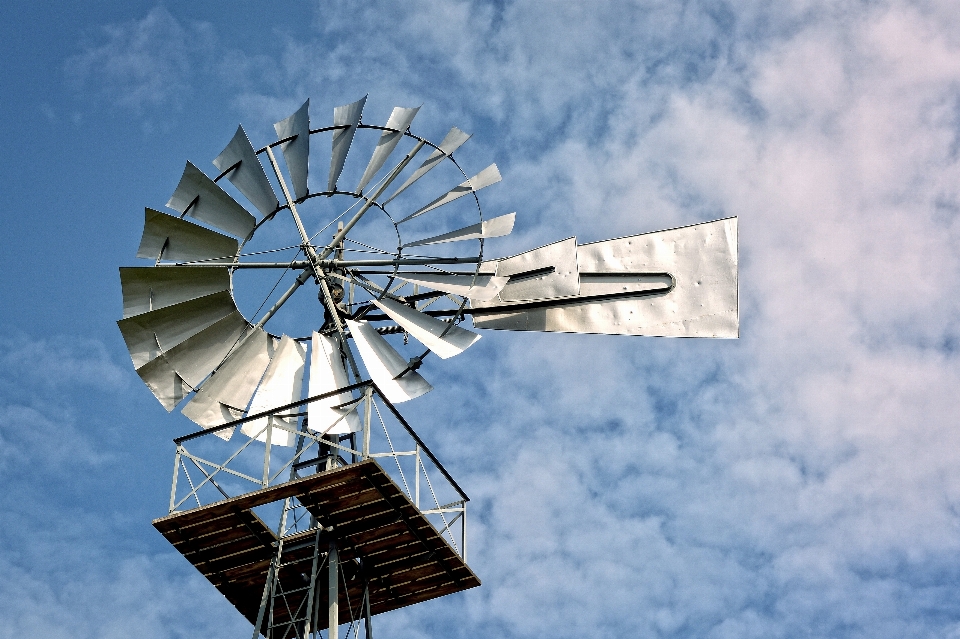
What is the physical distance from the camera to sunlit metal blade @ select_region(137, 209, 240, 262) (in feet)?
64.5

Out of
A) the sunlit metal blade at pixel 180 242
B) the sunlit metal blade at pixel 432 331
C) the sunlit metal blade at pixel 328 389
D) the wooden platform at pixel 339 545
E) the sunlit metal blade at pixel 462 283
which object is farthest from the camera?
the sunlit metal blade at pixel 180 242

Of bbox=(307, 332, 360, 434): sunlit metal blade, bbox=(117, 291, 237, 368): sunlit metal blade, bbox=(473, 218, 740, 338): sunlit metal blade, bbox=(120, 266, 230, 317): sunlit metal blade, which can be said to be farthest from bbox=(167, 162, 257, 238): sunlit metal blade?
bbox=(473, 218, 740, 338): sunlit metal blade

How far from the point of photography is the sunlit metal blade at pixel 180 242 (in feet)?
64.5

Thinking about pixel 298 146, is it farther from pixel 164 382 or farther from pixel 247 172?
pixel 164 382

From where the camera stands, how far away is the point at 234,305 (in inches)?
781

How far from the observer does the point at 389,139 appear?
66.7 feet

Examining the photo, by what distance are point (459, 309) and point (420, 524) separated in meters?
3.18

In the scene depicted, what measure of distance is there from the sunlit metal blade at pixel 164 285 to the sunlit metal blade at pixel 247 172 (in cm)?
115

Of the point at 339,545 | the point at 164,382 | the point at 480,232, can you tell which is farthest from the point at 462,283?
the point at 164,382

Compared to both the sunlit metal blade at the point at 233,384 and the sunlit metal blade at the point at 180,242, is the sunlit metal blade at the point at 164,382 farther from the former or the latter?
the sunlit metal blade at the point at 180,242

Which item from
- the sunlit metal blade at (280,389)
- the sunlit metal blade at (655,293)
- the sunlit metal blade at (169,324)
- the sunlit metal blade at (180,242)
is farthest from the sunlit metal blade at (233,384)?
the sunlit metal blade at (655,293)

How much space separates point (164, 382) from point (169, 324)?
817mm

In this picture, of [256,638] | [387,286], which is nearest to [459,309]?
[387,286]

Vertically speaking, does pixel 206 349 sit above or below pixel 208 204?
below
